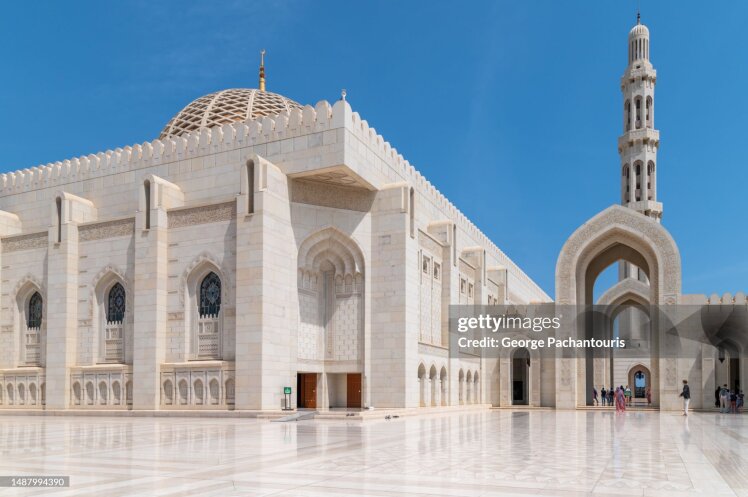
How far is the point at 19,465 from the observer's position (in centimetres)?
793

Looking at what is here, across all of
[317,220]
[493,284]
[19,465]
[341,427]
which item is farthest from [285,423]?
[493,284]

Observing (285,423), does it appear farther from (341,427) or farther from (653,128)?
(653,128)

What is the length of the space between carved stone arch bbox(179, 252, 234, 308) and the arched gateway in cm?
1233

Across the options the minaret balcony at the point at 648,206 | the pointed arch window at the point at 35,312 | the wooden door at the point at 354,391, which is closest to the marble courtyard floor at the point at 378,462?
the wooden door at the point at 354,391

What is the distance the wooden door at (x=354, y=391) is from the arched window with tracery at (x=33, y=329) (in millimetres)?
9536

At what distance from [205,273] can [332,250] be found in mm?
3595

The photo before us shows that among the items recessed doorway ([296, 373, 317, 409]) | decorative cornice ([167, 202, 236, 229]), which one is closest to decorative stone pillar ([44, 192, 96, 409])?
decorative cornice ([167, 202, 236, 229])

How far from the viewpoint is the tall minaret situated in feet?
136

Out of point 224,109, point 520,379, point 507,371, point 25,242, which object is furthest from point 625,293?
point 25,242

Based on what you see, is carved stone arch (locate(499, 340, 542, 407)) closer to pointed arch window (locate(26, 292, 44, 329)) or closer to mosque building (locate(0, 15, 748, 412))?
mosque building (locate(0, 15, 748, 412))

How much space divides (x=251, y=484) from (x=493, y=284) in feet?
91.3

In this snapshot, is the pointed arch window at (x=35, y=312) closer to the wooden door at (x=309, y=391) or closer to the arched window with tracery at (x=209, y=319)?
the arched window with tracery at (x=209, y=319)

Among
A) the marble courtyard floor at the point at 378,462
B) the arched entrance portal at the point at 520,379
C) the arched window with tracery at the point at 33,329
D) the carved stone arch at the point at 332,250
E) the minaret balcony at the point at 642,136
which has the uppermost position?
the minaret balcony at the point at 642,136

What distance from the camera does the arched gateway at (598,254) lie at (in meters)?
25.0
